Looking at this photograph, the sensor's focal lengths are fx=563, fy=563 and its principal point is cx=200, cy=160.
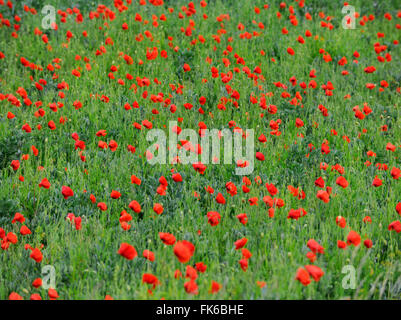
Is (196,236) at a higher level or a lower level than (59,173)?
lower

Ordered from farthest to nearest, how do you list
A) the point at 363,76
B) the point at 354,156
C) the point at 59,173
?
the point at 363,76 < the point at 354,156 < the point at 59,173

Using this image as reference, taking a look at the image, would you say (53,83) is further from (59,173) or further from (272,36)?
(272,36)

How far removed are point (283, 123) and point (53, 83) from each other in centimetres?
261

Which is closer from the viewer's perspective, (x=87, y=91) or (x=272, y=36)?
(x=87, y=91)

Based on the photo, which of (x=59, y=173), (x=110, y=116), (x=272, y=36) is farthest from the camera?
(x=272, y=36)

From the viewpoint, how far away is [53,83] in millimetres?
6332

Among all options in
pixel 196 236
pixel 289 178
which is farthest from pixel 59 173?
pixel 289 178

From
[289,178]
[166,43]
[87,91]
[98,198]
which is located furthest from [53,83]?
[289,178]

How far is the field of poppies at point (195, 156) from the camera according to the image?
11.4 feet

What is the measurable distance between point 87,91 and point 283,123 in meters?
2.12

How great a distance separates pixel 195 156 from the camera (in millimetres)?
4910

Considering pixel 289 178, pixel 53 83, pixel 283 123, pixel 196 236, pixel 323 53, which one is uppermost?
pixel 323 53

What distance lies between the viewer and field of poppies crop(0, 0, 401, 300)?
347 centimetres

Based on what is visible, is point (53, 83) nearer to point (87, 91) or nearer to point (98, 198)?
point (87, 91)
